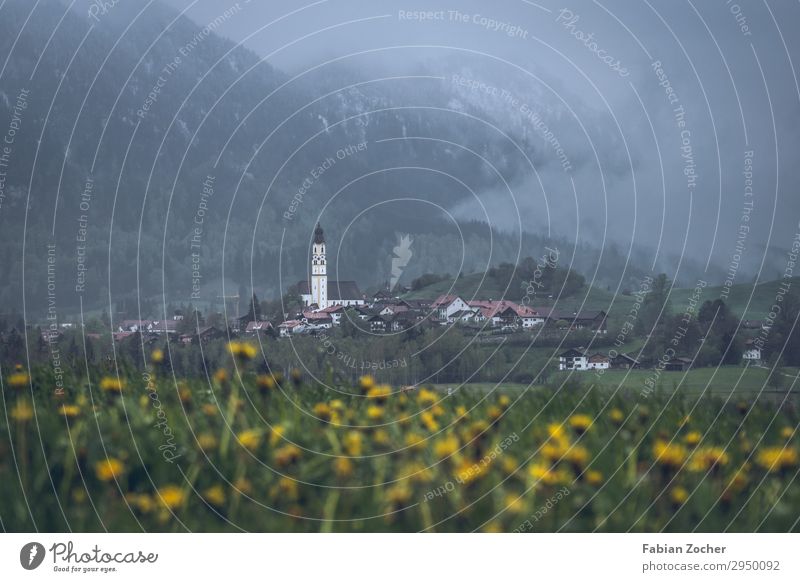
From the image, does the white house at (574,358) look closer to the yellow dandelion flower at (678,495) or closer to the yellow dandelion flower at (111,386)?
the yellow dandelion flower at (111,386)

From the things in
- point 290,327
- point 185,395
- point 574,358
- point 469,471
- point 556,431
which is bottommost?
point 574,358

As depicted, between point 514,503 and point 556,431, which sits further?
point 556,431

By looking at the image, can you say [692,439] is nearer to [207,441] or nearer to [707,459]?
[707,459]

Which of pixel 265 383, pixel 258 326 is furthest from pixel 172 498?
pixel 258 326

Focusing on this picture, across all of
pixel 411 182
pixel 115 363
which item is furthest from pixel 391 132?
pixel 115 363

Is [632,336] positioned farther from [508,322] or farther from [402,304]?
[402,304]

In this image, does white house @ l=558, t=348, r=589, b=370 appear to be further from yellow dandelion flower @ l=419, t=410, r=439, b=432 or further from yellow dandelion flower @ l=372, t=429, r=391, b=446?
yellow dandelion flower @ l=372, t=429, r=391, b=446
